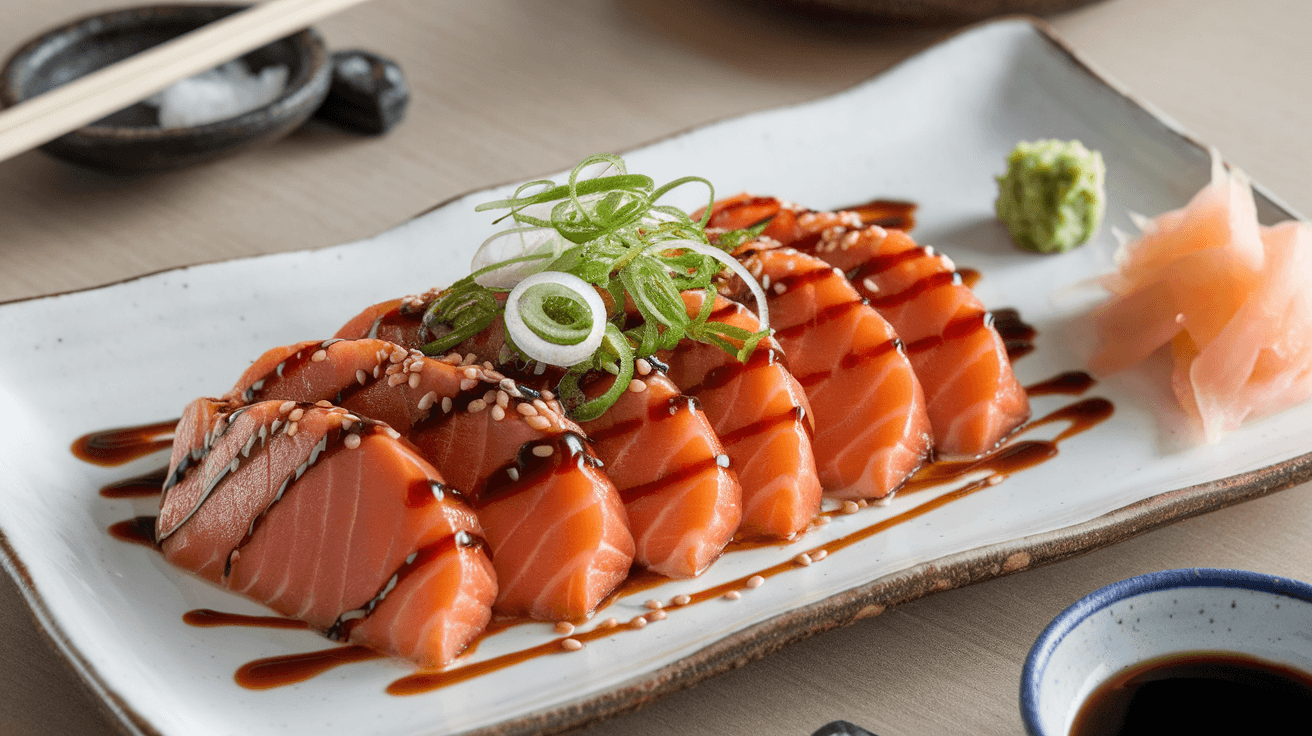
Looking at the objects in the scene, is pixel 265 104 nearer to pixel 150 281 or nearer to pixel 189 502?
pixel 150 281

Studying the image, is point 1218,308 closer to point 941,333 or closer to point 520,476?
point 941,333

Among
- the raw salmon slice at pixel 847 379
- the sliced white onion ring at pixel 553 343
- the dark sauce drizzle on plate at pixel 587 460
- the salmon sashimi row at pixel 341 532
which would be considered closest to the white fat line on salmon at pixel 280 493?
the salmon sashimi row at pixel 341 532

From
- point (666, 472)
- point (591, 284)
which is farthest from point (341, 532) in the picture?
point (591, 284)

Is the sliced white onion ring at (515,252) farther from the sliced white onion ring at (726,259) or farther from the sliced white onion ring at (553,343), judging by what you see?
the sliced white onion ring at (726,259)

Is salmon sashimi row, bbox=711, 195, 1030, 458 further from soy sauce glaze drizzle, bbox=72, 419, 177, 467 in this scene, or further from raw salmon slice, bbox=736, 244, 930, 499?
→ soy sauce glaze drizzle, bbox=72, 419, 177, 467

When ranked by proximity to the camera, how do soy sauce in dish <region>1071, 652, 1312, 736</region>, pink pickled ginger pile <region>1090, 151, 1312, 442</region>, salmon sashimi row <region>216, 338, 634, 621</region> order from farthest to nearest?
pink pickled ginger pile <region>1090, 151, 1312, 442</region>, salmon sashimi row <region>216, 338, 634, 621</region>, soy sauce in dish <region>1071, 652, 1312, 736</region>

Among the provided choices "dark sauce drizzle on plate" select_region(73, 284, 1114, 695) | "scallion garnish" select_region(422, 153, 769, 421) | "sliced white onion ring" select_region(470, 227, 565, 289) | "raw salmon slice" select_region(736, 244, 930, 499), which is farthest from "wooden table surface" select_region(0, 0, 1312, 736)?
"sliced white onion ring" select_region(470, 227, 565, 289)

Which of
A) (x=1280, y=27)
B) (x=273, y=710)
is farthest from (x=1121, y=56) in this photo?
(x=273, y=710)
